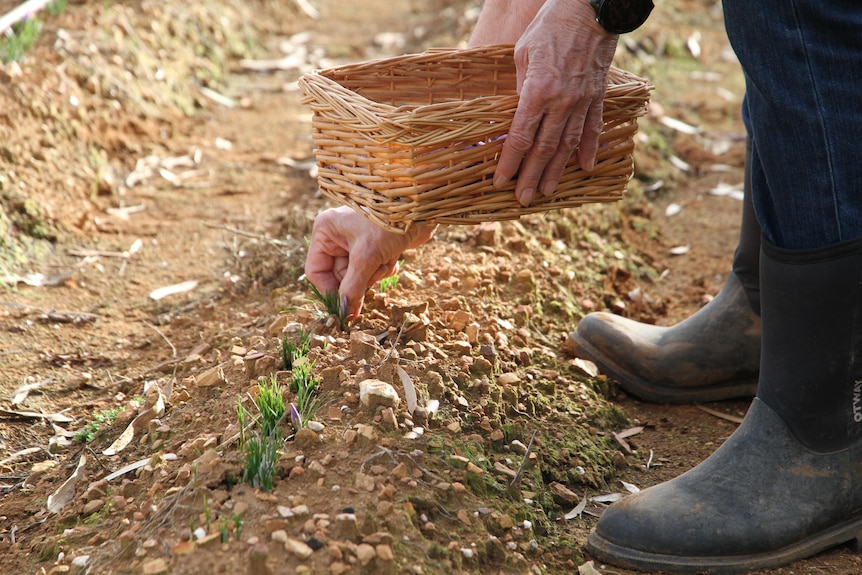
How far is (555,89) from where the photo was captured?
1.66m

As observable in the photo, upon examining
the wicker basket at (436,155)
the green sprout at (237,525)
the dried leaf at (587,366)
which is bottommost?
the green sprout at (237,525)

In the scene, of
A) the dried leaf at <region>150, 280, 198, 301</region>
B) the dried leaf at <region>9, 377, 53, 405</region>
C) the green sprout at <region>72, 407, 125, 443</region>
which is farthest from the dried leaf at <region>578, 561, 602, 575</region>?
the dried leaf at <region>150, 280, 198, 301</region>

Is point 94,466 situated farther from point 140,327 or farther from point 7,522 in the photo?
point 140,327

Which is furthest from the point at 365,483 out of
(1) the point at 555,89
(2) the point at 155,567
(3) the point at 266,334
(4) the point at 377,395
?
(1) the point at 555,89

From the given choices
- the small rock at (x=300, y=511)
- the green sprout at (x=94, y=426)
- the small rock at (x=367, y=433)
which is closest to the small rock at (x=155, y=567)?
the small rock at (x=300, y=511)

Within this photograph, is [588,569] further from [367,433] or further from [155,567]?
[155,567]

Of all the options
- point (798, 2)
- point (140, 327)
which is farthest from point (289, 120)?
point (798, 2)

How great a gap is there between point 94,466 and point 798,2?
185cm

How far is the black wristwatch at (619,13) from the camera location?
5.31 feet

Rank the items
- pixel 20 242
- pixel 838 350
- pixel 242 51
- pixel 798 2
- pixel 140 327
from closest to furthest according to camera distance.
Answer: pixel 798 2
pixel 838 350
pixel 140 327
pixel 20 242
pixel 242 51

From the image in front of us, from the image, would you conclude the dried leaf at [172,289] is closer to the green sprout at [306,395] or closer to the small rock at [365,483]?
the green sprout at [306,395]

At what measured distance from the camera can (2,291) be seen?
9.53 feet

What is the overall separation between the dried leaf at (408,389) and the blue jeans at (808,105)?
0.89m

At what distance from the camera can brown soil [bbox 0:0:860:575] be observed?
65.7 inches
